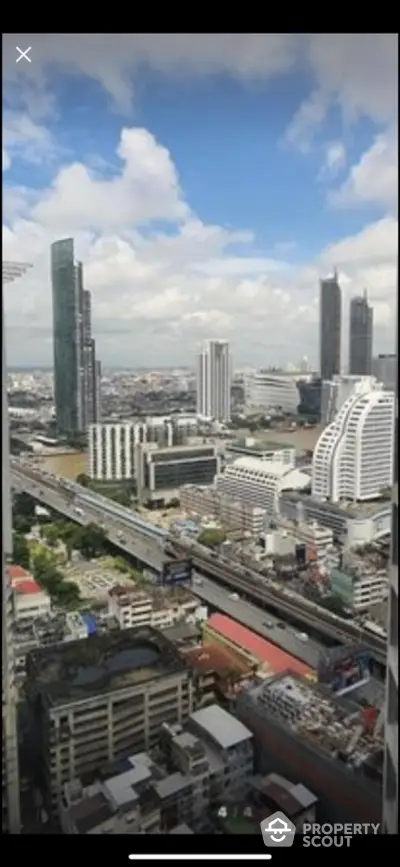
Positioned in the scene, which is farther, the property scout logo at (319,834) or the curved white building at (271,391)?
the curved white building at (271,391)

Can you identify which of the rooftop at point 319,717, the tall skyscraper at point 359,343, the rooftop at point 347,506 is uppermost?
the tall skyscraper at point 359,343

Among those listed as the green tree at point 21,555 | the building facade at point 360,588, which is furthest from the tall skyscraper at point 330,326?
the green tree at point 21,555

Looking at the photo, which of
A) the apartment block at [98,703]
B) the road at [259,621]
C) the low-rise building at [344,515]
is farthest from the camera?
the low-rise building at [344,515]

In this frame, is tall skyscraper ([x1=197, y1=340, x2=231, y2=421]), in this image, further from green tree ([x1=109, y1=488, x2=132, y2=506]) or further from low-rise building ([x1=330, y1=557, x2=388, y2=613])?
low-rise building ([x1=330, y1=557, x2=388, y2=613])

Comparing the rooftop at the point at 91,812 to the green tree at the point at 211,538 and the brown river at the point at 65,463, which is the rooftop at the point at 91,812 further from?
the brown river at the point at 65,463

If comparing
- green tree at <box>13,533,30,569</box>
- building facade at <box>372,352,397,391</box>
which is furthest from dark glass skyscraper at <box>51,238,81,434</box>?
building facade at <box>372,352,397,391</box>

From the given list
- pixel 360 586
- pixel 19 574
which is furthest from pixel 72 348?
pixel 360 586
